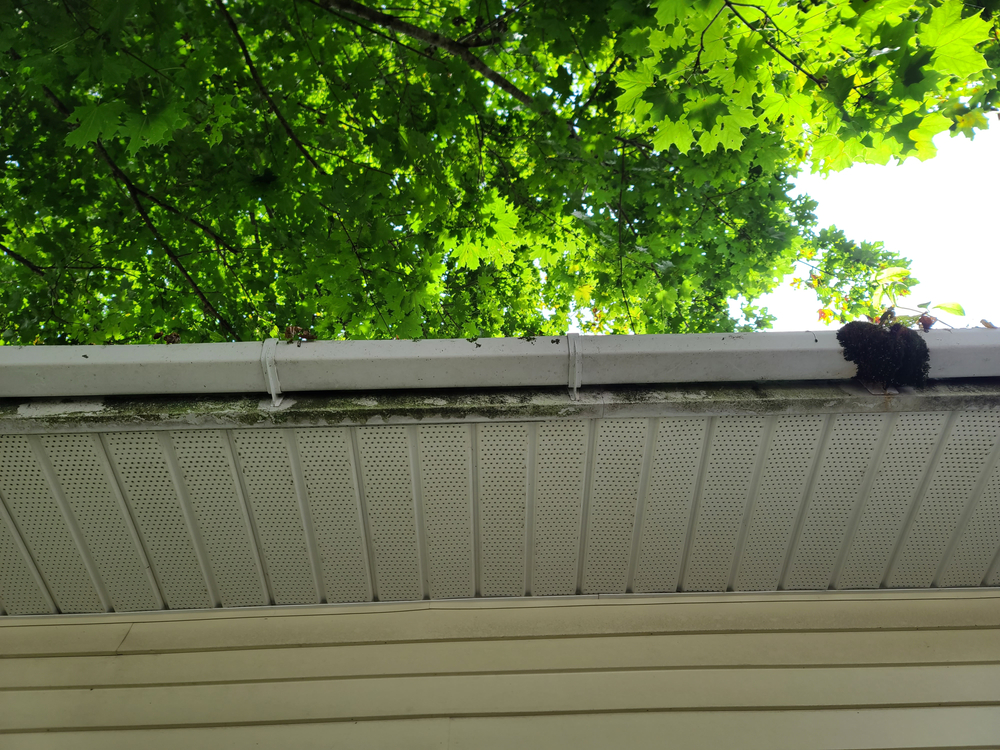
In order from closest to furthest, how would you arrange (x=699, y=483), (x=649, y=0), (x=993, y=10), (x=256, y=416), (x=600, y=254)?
(x=993, y=10)
(x=649, y=0)
(x=256, y=416)
(x=699, y=483)
(x=600, y=254)

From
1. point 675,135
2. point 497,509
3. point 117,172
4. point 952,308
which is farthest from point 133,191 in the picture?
point 952,308

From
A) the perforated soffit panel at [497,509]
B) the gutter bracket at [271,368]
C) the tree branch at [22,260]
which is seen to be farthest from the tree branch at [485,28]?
the tree branch at [22,260]

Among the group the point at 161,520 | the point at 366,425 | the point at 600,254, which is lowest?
the point at 161,520

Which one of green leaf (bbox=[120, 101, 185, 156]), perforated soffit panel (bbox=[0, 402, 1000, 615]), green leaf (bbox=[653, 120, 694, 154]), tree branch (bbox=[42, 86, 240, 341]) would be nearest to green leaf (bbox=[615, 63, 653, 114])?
green leaf (bbox=[653, 120, 694, 154])

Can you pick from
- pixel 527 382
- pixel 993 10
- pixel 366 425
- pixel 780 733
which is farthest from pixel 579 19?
pixel 780 733

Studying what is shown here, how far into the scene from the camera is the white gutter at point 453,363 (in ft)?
5.56

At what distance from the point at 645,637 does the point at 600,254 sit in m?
2.74

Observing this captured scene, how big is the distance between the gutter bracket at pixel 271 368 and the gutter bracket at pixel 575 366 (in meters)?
1.01

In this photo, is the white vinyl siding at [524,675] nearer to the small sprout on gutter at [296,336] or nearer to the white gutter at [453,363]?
the white gutter at [453,363]

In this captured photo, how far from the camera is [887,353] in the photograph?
173cm

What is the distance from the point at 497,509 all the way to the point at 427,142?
182 centimetres

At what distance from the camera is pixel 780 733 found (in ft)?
5.98

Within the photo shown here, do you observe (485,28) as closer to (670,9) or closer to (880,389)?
(670,9)

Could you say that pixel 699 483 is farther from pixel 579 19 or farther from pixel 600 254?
pixel 600 254
